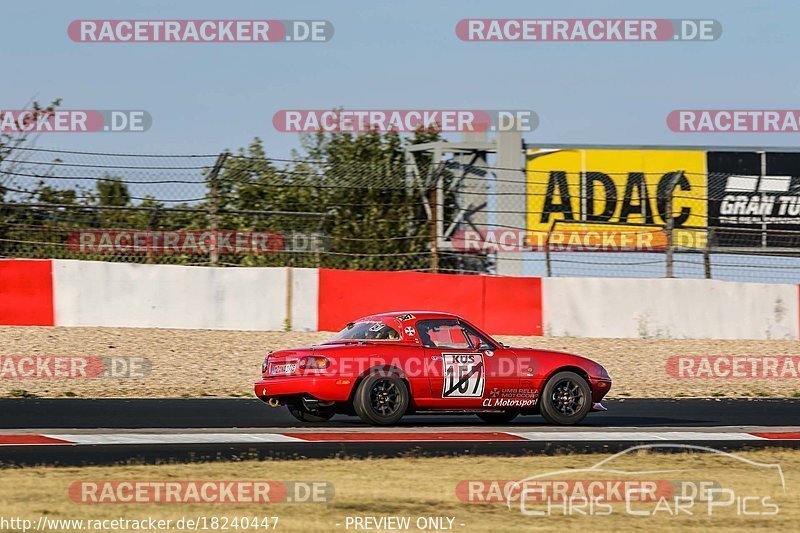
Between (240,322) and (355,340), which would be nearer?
(355,340)

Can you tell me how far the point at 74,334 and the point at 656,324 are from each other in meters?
8.78

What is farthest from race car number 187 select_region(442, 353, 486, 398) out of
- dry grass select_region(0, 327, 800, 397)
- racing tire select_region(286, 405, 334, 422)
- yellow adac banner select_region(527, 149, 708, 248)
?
yellow adac banner select_region(527, 149, 708, 248)

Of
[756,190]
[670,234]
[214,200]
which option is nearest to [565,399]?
[214,200]

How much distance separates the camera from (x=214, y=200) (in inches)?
689

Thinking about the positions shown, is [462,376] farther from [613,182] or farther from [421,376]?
[613,182]

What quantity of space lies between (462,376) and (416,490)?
3.52 metres

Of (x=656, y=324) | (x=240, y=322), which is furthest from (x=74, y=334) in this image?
(x=656, y=324)

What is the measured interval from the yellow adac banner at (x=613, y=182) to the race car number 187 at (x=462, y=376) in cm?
1369

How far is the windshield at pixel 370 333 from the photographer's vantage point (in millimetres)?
10781

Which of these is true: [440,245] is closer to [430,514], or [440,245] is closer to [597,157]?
[597,157]

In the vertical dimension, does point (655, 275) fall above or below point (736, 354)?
above

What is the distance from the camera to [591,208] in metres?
24.2

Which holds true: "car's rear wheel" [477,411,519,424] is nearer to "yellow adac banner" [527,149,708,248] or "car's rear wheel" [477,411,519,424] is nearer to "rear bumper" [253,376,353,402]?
"rear bumper" [253,376,353,402]

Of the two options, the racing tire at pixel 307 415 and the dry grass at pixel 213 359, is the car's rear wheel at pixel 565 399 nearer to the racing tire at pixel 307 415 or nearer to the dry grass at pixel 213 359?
the racing tire at pixel 307 415
